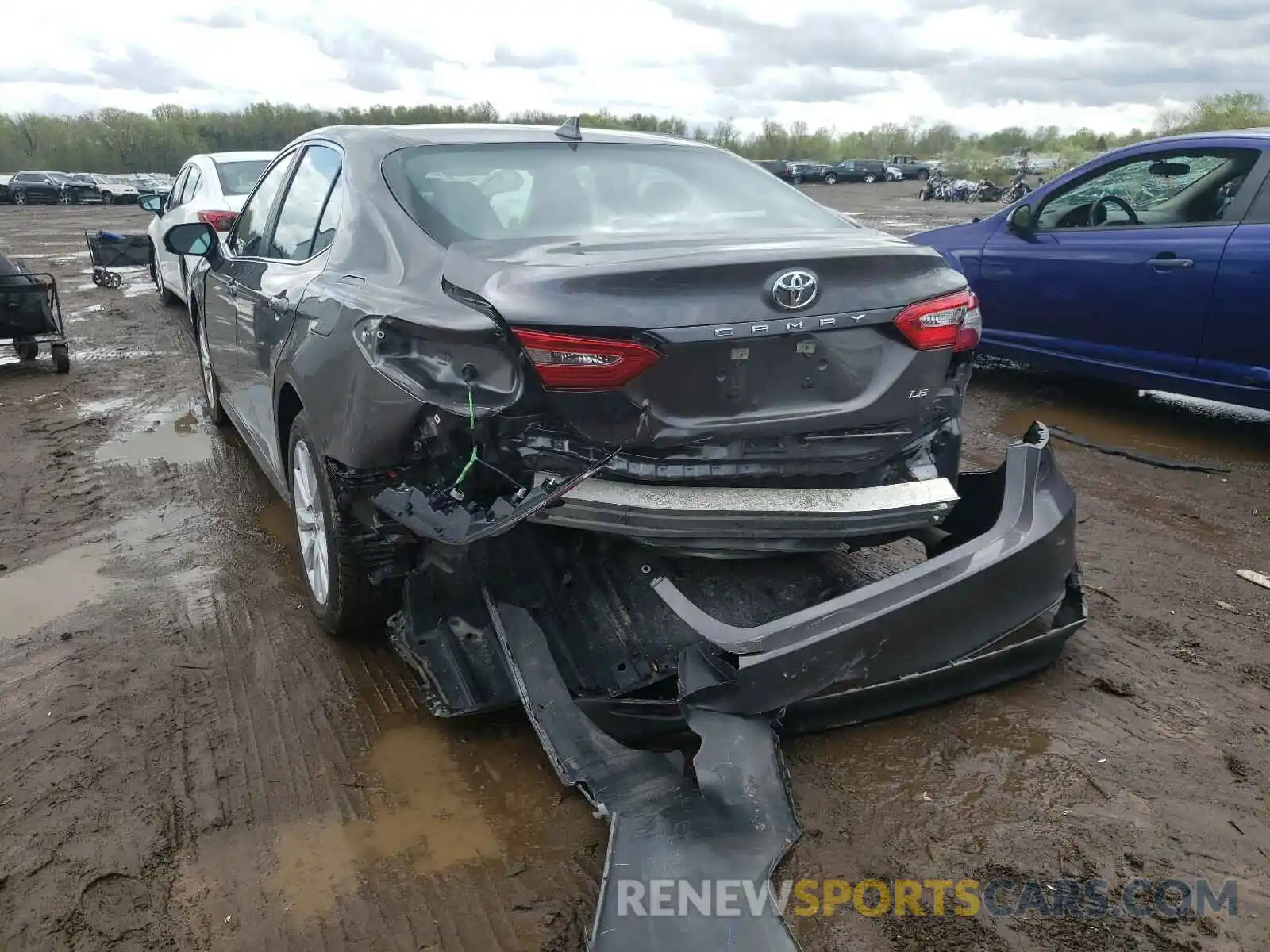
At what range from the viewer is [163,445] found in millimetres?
5883

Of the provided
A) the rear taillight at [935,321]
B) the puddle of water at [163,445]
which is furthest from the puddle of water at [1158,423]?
the puddle of water at [163,445]

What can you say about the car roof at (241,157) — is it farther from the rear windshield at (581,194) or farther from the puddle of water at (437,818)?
the puddle of water at (437,818)

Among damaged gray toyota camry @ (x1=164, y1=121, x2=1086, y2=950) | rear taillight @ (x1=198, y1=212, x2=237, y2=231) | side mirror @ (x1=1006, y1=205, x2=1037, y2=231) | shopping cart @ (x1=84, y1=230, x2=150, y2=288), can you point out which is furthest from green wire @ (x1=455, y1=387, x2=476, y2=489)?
shopping cart @ (x1=84, y1=230, x2=150, y2=288)

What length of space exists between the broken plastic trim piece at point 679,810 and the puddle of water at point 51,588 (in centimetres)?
215

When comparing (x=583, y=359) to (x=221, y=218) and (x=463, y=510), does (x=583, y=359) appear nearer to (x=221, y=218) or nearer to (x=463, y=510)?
(x=463, y=510)

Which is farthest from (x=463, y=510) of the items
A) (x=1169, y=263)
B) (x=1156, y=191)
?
(x=1156, y=191)

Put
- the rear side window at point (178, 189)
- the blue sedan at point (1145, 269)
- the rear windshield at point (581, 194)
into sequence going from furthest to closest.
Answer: the rear side window at point (178, 189)
the blue sedan at point (1145, 269)
the rear windshield at point (581, 194)

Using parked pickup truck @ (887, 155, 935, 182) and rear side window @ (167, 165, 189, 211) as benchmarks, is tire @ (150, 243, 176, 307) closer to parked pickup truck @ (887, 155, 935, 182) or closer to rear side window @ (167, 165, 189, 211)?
rear side window @ (167, 165, 189, 211)

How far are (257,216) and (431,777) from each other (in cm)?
300

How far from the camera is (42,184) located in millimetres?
40281

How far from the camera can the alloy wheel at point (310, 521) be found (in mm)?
3287

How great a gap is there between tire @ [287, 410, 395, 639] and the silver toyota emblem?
1.54 meters

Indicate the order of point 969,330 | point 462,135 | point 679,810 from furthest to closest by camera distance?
point 462,135, point 969,330, point 679,810

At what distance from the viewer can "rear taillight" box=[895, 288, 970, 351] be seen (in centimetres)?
265
